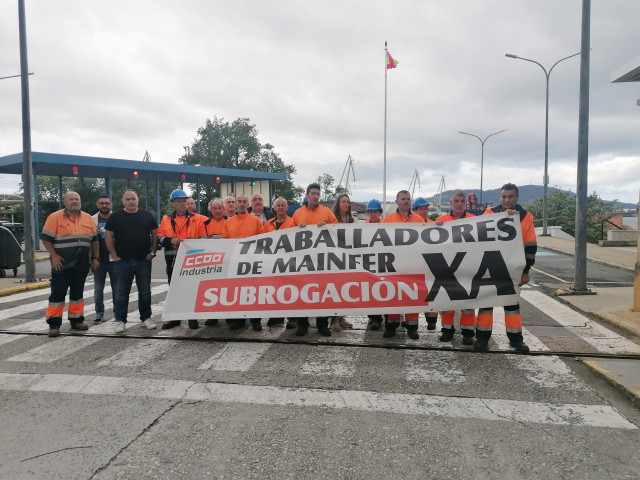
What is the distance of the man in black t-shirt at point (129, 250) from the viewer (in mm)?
6387

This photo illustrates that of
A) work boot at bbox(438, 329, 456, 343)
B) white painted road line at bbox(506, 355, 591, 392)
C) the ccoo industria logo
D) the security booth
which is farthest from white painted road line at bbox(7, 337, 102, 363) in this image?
the security booth

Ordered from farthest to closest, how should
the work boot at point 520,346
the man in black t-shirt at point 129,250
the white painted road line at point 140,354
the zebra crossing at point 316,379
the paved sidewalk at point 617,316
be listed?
the man in black t-shirt at point 129,250
the work boot at point 520,346
the white painted road line at point 140,354
the paved sidewalk at point 617,316
the zebra crossing at point 316,379

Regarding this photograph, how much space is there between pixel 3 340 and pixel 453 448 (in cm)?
598

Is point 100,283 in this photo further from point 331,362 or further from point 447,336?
point 447,336

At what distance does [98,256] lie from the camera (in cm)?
676

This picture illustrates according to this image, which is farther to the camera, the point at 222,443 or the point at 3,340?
the point at 3,340

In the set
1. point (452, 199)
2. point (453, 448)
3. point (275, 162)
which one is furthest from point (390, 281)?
point (275, 162)

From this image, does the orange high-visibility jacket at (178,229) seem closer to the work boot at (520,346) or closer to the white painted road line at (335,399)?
the white painted road line at (335,399)

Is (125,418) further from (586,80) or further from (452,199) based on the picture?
(586,80)

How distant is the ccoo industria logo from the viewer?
6.29 metres

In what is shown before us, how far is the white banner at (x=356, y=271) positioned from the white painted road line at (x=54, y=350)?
3.62ft

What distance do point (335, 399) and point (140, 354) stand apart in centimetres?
267

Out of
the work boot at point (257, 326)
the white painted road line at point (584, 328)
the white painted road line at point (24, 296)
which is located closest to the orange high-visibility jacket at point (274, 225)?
the work boot at point (257, 326)

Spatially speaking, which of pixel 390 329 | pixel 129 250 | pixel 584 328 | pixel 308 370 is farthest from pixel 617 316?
pixel 129 250
